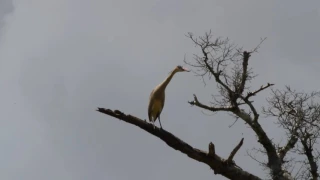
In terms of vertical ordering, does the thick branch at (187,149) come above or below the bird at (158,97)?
below

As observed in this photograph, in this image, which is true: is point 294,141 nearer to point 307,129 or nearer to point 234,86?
point 307,129

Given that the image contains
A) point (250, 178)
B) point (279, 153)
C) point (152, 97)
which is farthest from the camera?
point (279, 153)

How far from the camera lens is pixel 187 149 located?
7.00m

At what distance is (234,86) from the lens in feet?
39.3

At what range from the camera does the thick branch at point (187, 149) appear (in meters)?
6.87

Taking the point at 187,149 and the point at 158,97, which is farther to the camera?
the point at 158,97

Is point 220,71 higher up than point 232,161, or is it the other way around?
point 220,71

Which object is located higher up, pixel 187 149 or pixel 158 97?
pixel 158 97

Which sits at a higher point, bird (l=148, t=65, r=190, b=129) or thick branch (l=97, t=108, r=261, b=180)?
bird (l=148, t=65, r=190, b=129)

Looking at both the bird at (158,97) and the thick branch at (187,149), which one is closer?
the thick branch at (187,149)

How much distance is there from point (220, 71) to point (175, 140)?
17.7 ft

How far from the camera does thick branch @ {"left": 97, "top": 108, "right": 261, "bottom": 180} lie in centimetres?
687

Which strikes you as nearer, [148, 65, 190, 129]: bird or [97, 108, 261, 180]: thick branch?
[97, 108, 261, 180]: thick branch

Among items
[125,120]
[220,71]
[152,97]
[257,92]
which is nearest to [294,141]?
[257,92]
